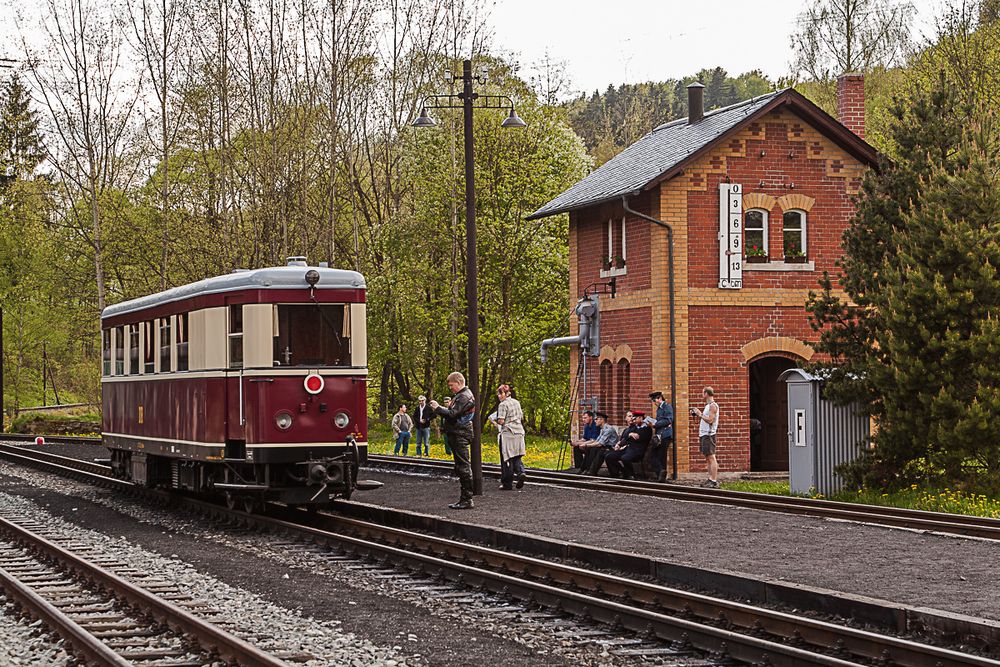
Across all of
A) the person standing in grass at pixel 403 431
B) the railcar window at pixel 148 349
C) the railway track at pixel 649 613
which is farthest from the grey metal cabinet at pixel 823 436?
the person standing in grass at pixel 403 431

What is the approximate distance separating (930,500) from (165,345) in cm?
1065

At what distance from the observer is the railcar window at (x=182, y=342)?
18.6m

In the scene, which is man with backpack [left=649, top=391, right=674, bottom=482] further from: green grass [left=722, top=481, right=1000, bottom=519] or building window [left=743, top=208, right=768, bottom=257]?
building window [left=743, top=208, right=768, bottom=257]

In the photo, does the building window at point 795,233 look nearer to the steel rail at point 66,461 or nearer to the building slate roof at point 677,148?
the building slate roof at point 677,148

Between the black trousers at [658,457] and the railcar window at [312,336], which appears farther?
the black trousers at [658,457]

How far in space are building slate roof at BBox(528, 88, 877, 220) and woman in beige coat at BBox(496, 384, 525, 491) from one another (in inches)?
252

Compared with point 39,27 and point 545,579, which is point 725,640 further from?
point 39,27

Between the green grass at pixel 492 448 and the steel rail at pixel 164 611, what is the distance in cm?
1737

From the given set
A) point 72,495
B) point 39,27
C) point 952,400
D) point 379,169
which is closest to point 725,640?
point 952,400

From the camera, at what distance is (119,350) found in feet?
72.7

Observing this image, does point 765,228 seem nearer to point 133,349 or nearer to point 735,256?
point 735,256

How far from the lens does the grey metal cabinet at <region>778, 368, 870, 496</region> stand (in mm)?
21109

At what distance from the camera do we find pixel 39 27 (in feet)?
147

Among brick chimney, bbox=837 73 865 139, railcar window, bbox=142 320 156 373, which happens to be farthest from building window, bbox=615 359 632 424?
railcar window, bbox=142 320 156 373
